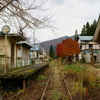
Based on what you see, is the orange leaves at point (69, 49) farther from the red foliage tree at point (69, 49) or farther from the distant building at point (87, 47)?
the distant building at point (87, 47)

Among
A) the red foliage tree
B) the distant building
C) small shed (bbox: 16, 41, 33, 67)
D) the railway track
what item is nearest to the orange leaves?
the red foliage tree

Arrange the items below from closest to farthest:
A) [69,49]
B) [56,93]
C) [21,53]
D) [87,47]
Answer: [56,93] → [21,53] → [69,49] → [87,47]

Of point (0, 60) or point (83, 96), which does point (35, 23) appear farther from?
point (0, 60)

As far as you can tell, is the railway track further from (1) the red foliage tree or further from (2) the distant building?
(2) the distant building

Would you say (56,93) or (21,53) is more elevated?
(21,53)

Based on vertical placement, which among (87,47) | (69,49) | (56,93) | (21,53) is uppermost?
(87,47)

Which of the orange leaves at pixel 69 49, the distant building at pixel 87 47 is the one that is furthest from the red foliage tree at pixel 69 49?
the distant building at pixel 87 47

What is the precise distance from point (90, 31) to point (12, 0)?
2192 inches

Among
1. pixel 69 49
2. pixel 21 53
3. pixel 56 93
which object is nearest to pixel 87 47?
pixel 69 49

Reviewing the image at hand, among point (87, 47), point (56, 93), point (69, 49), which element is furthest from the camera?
point (87, 47)

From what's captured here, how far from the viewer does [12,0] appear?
6.47m

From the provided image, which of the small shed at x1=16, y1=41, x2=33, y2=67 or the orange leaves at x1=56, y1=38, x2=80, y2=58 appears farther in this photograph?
the orange leaves at x1=56, y1=38, x2=80, y2=58

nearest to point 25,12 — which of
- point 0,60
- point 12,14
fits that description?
point 12,14

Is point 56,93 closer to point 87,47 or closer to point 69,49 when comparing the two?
point 69,49
